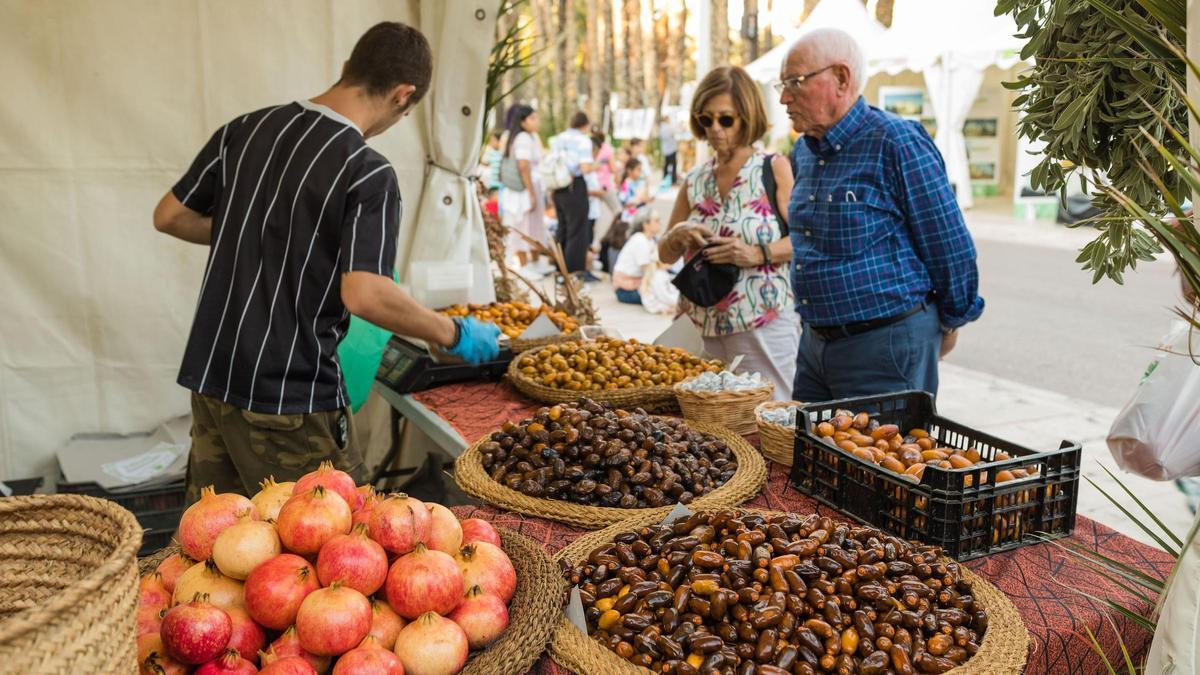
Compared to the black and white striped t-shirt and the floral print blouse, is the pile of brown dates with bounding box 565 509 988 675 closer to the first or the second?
the black and white striped t-shirt

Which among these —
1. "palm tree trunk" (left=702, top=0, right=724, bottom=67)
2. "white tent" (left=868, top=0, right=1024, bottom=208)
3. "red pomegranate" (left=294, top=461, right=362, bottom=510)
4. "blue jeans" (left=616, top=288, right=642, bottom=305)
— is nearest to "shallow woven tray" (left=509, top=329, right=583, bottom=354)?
"red pomegranate" (left=294, top=461, right=362, bottom=510)

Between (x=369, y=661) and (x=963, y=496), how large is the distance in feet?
4.04

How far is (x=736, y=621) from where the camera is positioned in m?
1.60

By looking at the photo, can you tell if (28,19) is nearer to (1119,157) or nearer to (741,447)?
(741,447)

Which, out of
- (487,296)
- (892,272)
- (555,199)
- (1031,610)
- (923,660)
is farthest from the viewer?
(555,199)

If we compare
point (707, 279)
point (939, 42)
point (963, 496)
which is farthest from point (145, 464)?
point (939, 42)

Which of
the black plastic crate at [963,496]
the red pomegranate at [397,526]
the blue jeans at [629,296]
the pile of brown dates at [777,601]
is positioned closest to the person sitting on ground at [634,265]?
the blue jeans at [629,296]

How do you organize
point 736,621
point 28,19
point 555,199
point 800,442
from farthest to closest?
point 555,199, point 28,19, point 800,442, point 736,621

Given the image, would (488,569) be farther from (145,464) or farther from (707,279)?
(145,464)

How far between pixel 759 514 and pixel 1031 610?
1.80ft

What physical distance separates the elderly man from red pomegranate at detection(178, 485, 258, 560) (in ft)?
7.27

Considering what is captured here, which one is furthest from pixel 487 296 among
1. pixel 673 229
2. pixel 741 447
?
pixel 741 447

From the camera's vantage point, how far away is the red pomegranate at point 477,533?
179 centimetres

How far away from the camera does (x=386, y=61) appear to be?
2752 millimetres
